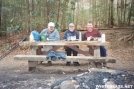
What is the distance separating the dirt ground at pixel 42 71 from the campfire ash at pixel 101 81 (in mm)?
1088

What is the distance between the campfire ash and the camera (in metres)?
4.14

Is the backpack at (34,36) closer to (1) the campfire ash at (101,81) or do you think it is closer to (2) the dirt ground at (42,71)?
(2) the dirt ground at (42,71)

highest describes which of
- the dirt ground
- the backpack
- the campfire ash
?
the backpack

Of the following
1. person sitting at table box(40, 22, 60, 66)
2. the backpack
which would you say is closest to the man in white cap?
person sitting at table box(40, 22, 60, 66)

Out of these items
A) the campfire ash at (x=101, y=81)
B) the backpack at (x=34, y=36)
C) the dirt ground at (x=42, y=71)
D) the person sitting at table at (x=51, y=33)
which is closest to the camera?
the campfire ash at (x=101, y=81)

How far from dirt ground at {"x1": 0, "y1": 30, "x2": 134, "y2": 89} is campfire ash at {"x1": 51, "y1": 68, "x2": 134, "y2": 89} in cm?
109

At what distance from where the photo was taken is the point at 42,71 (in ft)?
23.7

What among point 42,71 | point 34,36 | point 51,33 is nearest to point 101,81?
point 42,71

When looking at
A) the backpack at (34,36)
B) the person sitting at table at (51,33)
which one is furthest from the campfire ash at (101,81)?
the person sitting at table at (51,33)

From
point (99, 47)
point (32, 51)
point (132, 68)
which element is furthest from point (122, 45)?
point (32, 51)

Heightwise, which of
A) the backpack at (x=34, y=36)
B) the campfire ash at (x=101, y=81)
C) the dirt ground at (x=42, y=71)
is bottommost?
the dirt ground at (x=42, y=71)

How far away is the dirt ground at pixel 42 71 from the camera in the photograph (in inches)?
225

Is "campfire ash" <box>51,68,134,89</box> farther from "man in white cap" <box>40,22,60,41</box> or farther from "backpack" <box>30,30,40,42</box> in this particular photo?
"man in white cap" <box>40,22,60,41</box>

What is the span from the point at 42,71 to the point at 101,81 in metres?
3.22
